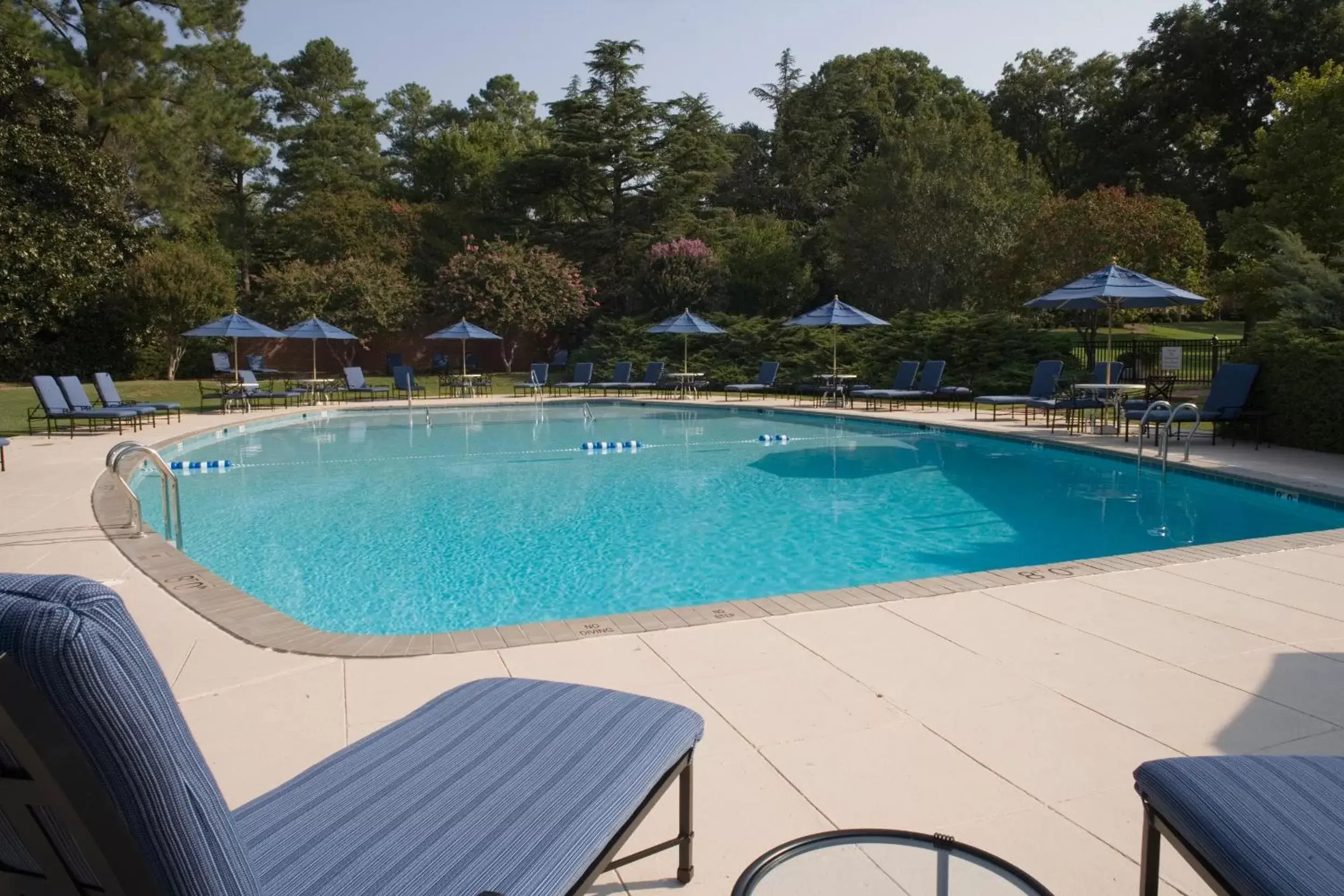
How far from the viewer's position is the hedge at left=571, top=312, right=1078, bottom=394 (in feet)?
61.4

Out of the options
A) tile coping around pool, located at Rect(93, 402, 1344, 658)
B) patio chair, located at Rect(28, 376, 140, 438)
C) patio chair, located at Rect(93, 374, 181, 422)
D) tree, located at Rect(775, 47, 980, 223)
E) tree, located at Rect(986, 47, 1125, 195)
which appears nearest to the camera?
tile coping around pool, located at Rect(93, 402, 1344, 658)

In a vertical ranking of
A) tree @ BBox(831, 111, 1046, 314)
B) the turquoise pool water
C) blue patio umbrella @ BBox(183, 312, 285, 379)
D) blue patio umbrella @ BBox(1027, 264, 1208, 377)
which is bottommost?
the turquoise pool water

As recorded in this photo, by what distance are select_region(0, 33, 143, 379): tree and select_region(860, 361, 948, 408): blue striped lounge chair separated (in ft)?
63.1

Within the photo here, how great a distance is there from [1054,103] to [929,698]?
38.6 meters

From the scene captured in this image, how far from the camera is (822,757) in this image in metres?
2.78

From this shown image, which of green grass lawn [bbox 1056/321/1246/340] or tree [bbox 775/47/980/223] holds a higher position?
tree [bbox 775/47/980/223]

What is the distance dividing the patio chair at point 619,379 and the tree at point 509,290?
13.0 feet

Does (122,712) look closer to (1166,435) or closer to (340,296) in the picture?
(1166,435)

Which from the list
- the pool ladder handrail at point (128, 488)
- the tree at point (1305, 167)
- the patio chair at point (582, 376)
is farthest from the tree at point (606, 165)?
the pool ladder handrail at point (128, 488)

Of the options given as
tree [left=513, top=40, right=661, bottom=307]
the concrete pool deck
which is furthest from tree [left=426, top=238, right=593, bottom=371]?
the concrete pool deck

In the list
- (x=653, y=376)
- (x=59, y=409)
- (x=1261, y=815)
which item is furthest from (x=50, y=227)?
(x=1261, y=815)

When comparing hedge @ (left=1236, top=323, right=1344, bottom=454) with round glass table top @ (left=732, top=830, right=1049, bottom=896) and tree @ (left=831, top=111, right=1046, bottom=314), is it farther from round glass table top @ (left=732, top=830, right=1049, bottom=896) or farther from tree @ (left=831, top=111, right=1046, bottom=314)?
tree @ (left=831, top=111, right=1046, bottom=314)

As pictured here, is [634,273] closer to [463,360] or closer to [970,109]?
[463,360]

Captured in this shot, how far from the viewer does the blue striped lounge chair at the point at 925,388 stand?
1587 centimetres
